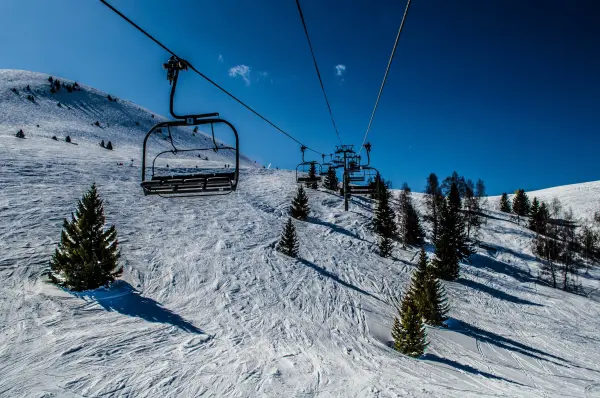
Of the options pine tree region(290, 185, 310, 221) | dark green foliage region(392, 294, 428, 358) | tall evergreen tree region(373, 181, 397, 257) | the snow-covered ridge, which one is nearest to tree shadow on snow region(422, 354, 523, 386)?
A: dark green foliage region(392, 294, 428, 358)

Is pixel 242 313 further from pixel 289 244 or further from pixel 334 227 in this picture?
pixel 334 227

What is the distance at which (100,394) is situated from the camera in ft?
28.5

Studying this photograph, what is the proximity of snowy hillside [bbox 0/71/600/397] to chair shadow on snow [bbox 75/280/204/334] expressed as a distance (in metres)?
0.10

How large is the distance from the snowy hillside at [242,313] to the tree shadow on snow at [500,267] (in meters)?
0.23

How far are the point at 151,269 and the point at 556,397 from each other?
21.5m

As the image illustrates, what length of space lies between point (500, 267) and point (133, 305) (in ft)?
131

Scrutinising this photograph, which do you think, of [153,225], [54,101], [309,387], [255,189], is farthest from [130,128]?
[309,387]

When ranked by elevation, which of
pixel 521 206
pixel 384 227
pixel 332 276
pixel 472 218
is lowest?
pixel 332 276

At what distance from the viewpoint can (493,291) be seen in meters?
29.7

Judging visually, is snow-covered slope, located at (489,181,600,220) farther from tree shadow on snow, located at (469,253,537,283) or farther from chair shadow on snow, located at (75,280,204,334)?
chair shadow on snow, located at (75,280,204,334)

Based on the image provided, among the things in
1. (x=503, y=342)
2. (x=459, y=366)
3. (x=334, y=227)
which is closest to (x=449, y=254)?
(x=334, y=227)

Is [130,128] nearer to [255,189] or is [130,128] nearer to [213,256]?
[255,189]

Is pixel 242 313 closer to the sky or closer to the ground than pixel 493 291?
closer to the sky

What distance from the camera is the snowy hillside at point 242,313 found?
34.2 ft
